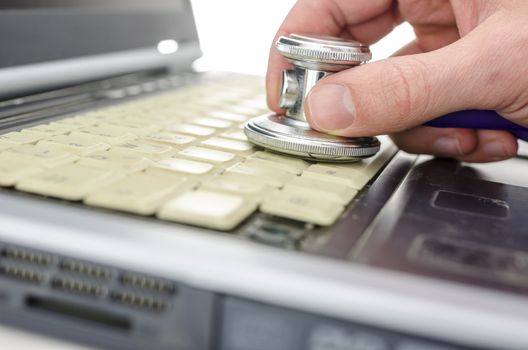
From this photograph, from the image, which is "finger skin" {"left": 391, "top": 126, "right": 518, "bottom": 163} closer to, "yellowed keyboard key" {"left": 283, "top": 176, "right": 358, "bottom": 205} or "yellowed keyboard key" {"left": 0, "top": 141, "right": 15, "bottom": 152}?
"yellowed keyboard key" {"left": 283, "top": 176, "right": 358, "bottom": 205}

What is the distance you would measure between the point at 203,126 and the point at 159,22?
504 millimetres

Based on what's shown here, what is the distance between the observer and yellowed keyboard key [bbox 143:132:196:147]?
63 cm

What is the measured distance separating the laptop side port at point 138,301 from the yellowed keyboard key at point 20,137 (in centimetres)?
24

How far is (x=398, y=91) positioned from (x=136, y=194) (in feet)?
0.93

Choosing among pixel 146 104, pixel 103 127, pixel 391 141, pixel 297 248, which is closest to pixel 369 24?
pixel 391 141

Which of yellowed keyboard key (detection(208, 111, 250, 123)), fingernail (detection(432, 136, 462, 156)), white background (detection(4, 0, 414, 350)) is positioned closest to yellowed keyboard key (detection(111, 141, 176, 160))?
yellowed keyboard key (detection(208, 111, 250, 123))

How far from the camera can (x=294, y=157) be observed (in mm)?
626

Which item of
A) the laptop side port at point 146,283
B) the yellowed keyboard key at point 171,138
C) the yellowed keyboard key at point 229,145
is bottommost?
the yellowed keyboard key at point 229,145

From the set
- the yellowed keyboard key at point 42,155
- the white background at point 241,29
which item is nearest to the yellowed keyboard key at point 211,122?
the yellowed keyboard key at point 42,155

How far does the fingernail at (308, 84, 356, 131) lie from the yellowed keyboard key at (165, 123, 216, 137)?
139mm

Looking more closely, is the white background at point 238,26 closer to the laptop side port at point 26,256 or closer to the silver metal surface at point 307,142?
the silver metal surface at point 307,142

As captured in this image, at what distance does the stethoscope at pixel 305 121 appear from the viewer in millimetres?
605

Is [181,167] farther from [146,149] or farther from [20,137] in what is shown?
[20,137]

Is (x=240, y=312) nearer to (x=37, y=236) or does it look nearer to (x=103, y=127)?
(x=37, y=236)
